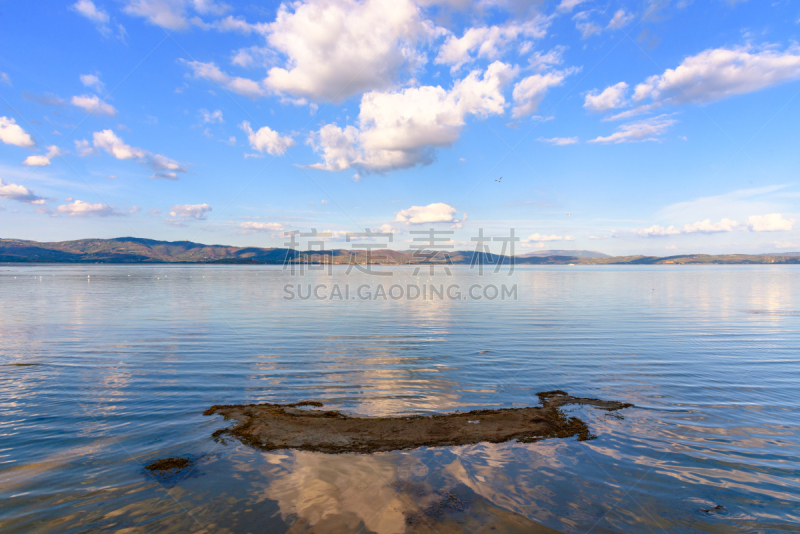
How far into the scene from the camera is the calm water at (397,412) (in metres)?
7.14

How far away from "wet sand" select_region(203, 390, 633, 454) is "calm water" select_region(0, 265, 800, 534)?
0.48 meters

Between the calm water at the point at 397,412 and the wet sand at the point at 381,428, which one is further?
the wet sand at the point at 381,428

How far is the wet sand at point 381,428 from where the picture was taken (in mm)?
9773

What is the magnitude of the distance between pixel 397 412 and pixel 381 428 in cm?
146

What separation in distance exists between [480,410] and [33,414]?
14174 mm

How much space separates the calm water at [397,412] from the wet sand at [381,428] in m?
0.48

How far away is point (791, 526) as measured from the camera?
686cm

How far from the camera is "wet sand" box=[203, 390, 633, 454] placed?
9773 millimetres

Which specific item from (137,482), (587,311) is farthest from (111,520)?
(587,311)

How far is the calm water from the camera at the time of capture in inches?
281

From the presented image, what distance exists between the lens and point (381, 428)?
10.6 meters

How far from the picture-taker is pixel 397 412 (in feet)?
39.4

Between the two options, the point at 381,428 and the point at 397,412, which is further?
the point at 397,412

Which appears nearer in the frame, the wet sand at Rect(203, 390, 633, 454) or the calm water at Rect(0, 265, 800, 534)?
the calm water at Rect(0, 265, 800, 534)
